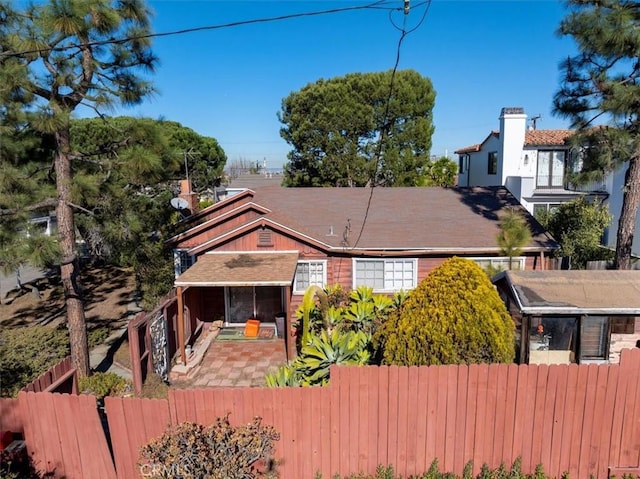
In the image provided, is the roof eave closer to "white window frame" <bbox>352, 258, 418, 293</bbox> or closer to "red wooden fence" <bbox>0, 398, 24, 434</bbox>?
"white window frame" <bbox>352, 258, 418, 293</bbox>

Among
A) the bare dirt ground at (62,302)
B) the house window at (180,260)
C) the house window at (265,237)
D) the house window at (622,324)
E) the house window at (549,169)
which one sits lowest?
the bare dirt ground at (62,302)

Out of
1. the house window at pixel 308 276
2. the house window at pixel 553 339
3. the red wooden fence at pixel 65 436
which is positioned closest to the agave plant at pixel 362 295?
the house window at pixel 308 276

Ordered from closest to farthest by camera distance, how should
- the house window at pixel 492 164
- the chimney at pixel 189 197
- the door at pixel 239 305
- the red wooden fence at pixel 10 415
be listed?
the red wooden fence at pixel 10 415
the door at pixel 239 305
the chimney at pixel 189 197
the house window at pixel 492 164

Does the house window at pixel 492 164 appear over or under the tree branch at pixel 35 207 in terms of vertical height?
over

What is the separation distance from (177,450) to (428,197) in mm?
14887

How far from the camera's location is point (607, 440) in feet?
20.4

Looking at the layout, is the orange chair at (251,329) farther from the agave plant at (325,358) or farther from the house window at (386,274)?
the agave plant at (325,358)

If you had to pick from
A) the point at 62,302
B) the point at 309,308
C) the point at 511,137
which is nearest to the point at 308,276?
the point at 309,308

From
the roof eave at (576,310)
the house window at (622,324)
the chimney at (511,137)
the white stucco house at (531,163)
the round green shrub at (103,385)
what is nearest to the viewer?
the roof eave at (576,310)

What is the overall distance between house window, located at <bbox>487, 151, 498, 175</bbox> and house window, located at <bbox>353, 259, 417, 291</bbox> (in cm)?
1654

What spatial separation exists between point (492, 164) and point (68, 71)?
25249 millimetres

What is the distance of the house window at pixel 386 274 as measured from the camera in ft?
47.4

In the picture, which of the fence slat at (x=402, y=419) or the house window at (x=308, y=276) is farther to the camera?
the house window at (x=308, y=276)

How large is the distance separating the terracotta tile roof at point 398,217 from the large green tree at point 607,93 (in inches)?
108
